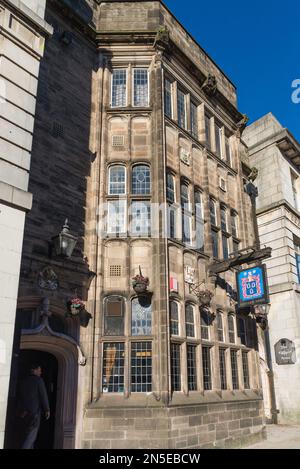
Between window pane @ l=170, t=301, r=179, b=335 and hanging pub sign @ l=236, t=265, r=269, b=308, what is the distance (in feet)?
8.87

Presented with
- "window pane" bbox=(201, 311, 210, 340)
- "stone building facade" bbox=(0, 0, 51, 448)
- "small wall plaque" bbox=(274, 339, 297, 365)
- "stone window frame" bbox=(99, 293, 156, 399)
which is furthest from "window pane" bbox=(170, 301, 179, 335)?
"small wall plaque" bbox=(274, 339, 297, 365)

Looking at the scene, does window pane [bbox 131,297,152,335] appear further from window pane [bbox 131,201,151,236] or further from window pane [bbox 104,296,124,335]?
window pane [bbox 131,201,151,236]

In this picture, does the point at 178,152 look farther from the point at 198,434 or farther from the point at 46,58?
the point at 198,434

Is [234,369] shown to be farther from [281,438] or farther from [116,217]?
[116,217]

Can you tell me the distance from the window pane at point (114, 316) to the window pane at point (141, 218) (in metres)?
2.20

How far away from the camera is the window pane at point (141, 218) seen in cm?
1252

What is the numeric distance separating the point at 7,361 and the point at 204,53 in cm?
1557

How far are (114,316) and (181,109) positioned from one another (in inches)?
345

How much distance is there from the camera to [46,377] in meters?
11.0

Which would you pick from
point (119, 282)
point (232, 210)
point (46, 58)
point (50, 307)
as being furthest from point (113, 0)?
point (50, 307)

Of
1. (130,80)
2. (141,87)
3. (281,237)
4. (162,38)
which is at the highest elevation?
(162,38)

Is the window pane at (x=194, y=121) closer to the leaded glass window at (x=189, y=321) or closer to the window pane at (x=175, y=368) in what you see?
the leaded glass window at (x=189, y=321)

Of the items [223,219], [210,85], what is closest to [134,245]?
[223,219]

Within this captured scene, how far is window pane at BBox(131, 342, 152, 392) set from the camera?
10.8 metres
